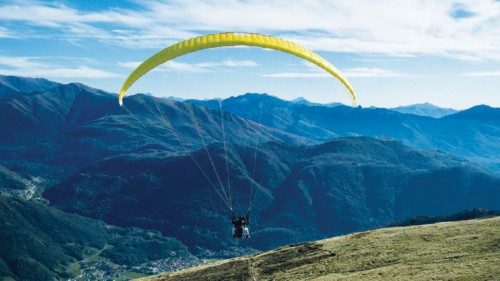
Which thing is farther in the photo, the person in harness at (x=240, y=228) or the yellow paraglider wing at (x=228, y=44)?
the person in harness at (x=240, y=228)

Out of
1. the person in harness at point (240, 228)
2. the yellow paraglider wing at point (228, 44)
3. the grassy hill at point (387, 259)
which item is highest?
the yellow paraglider wing at point (228, 44)

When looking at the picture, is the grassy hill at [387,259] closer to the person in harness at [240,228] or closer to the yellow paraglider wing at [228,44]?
the person in harness at [240,228]

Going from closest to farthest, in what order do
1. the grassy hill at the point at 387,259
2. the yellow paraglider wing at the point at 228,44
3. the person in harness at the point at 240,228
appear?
the yellow paraglider wing at the point at 228,44
the person in harness at the point at 240,228
the grassy hill at the point at 387,259

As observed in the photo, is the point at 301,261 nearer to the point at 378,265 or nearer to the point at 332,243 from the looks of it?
the point at 332,243

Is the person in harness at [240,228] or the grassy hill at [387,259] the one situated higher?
the person in harness at [240,228]

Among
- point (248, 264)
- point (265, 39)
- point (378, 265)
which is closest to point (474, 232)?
point (378, 265)

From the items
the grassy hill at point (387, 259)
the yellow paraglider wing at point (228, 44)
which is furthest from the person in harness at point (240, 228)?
the grassy hill at point (387, 259)

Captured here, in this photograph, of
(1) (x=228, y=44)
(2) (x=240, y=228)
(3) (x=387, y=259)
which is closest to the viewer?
(1) (x=228, y=44)

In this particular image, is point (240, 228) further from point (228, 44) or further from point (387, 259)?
point (387, 259)

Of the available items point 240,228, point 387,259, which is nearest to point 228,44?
point 240,228
